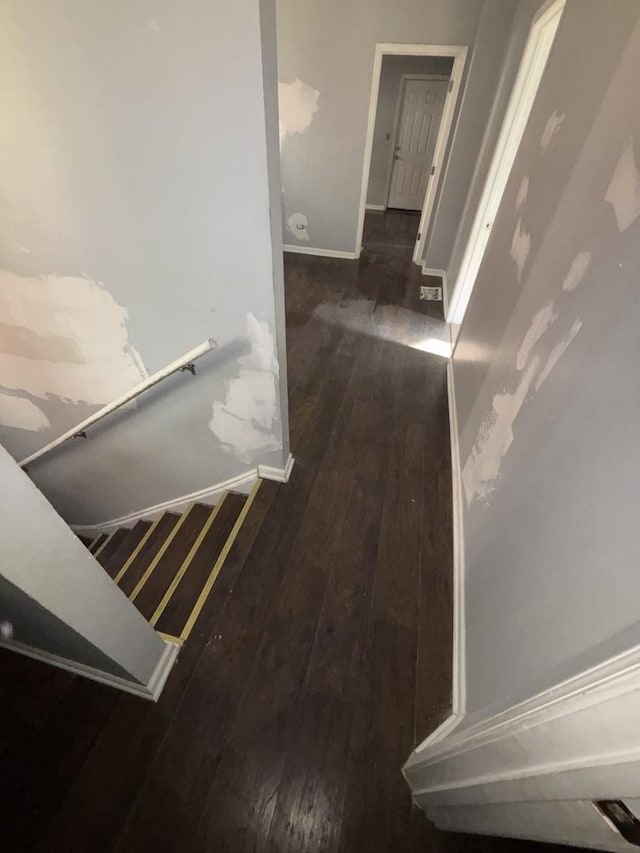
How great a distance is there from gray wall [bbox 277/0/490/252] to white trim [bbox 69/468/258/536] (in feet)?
12.0

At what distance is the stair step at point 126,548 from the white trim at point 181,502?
65mm

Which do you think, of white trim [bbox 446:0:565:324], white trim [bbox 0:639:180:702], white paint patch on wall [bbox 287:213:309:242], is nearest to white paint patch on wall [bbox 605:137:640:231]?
white trim [bbox 446:0:565:324]

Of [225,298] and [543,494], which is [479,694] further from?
[225,298]

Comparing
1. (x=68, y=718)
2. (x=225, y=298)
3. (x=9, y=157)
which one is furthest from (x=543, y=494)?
(x=9, y=157)

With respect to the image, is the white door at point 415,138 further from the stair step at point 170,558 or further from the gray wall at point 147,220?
the stair step at point 170,558

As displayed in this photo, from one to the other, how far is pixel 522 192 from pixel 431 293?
236cm

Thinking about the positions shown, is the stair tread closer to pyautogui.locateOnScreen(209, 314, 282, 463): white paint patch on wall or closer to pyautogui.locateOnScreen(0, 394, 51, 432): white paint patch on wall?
pyautogui.locateOnScreen(209, 314, 282, 463): white paint patch on wall

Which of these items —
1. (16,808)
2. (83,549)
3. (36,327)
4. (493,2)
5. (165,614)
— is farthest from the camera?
(493,2)

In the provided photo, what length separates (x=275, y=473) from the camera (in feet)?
7.23

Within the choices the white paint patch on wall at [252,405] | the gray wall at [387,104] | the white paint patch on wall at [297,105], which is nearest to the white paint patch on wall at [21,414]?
the white paint patch on wall at [252,405]

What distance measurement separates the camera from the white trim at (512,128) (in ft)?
7.35

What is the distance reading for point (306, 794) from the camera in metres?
1.25

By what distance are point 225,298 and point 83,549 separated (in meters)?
1.03

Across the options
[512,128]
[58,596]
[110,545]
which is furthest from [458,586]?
[512,128]
